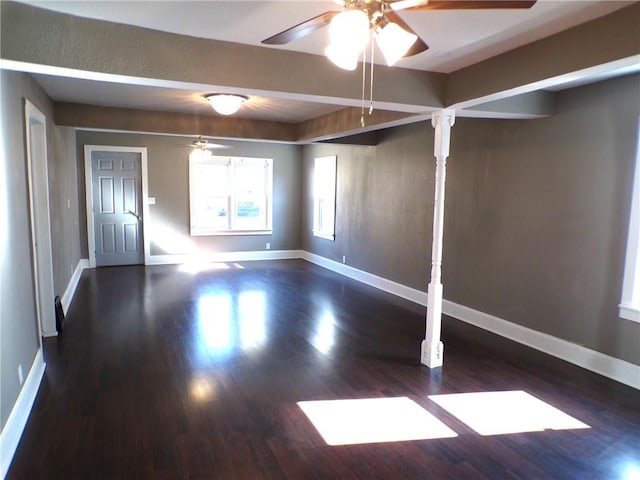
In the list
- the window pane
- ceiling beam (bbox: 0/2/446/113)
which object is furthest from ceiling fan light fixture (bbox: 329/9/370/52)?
the window pane

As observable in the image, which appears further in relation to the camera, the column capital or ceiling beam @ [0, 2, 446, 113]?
the column capital

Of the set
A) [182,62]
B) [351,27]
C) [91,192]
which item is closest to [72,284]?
[91,192]

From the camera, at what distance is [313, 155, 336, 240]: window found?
802 centimetres

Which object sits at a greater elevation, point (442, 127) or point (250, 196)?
point (442, 127)

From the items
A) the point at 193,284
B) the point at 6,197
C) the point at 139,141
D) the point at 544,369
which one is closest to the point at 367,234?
the point at 193,284

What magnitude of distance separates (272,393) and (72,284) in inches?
161

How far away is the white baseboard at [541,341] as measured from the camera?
350 cm

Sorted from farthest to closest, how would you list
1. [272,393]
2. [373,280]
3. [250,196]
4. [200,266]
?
[250,196], [200,266], [373,280], [272,393]

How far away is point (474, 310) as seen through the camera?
195 inches

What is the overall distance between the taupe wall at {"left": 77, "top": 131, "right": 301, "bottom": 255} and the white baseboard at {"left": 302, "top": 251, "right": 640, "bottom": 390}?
134 inches

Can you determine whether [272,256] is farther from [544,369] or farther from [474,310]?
[544,369]

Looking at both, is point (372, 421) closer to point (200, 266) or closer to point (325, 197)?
point (325, 197)

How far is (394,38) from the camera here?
1.87 metres

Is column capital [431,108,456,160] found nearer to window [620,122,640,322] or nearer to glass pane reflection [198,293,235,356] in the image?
window [620,122,640,322]
